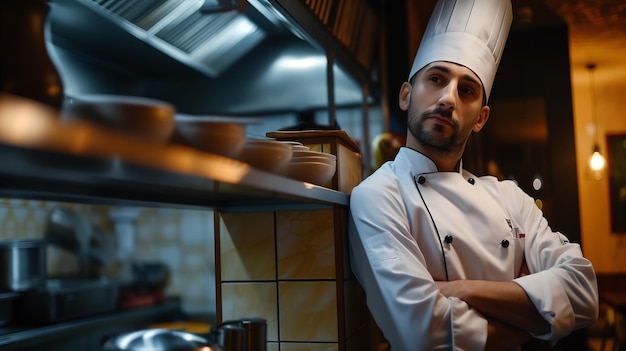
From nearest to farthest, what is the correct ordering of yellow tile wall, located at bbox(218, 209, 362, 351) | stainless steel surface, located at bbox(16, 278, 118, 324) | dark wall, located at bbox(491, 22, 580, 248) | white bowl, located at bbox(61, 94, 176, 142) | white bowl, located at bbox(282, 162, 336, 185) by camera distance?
white bowl, located at bbox(61, 94, 176, 142) → white bowl, located at bbox(282, 162, 336, 185) → yellow tile wall, located at bbox(218, 209, 362, 351) → stainless steel surface, located at bbox(16, 278, 118, 324) → dark wall, located at bbox(491, 22, 580, 248)

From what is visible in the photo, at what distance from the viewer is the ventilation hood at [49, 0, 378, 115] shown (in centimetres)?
309

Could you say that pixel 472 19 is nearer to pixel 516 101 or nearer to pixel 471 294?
pixel 471 294

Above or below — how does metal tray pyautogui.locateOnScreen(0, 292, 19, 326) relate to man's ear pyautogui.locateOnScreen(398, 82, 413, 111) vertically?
below

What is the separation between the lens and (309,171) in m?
1.47

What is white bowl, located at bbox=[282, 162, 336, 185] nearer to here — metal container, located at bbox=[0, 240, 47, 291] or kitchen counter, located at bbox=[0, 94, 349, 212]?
kitchen counter, located at bbox=[0, 94, 349, 212]

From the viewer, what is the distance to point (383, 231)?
1.68 m

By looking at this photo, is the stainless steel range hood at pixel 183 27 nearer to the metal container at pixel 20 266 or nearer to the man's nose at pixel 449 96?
the man's nose at pixel 449 96

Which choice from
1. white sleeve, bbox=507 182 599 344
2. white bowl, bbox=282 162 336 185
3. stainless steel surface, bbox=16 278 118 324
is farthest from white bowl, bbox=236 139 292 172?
stainless steel surface, bbox=16 278 118 324

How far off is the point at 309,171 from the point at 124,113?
702mm

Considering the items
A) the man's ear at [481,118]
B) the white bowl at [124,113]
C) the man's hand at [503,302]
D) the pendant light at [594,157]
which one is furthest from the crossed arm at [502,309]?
the pendant light at [594,157]

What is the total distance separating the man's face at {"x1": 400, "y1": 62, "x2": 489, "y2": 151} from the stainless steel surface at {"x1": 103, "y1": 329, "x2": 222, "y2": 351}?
3.39 ft

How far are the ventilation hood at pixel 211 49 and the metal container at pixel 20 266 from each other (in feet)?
3.41

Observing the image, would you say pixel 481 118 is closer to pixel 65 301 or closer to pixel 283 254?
pixel 283 254

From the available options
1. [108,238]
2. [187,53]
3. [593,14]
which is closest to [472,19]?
[187,53]
